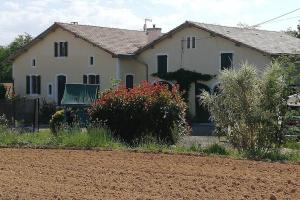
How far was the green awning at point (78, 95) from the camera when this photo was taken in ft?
106

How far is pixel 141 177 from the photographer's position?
12594 millimetres

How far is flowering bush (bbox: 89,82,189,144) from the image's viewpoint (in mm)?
21078

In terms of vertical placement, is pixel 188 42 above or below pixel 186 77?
above

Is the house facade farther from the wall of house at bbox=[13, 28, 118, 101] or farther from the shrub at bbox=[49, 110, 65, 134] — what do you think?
the shrub at bbox=[49, 110, 65, 134]

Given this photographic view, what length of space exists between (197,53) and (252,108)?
22.8m

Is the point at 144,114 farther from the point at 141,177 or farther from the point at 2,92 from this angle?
the point at 2,92

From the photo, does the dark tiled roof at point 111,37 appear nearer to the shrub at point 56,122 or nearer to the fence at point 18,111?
the fence at point 18,111

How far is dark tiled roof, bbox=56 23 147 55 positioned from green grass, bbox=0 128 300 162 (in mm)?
21690

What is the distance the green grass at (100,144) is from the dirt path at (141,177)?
1316 millimetres

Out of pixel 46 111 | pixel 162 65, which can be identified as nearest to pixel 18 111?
pixel 46 111

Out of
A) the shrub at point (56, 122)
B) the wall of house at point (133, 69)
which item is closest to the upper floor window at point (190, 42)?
the wall of house at point (133, 69)

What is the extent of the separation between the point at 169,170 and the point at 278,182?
2.56m

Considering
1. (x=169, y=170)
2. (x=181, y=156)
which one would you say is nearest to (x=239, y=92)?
(x=181, y=156)

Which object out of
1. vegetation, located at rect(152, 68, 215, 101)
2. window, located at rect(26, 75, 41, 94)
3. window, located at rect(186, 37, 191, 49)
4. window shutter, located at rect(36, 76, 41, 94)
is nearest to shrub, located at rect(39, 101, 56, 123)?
window shutter, located at rect(36, 76, 41, 94)
